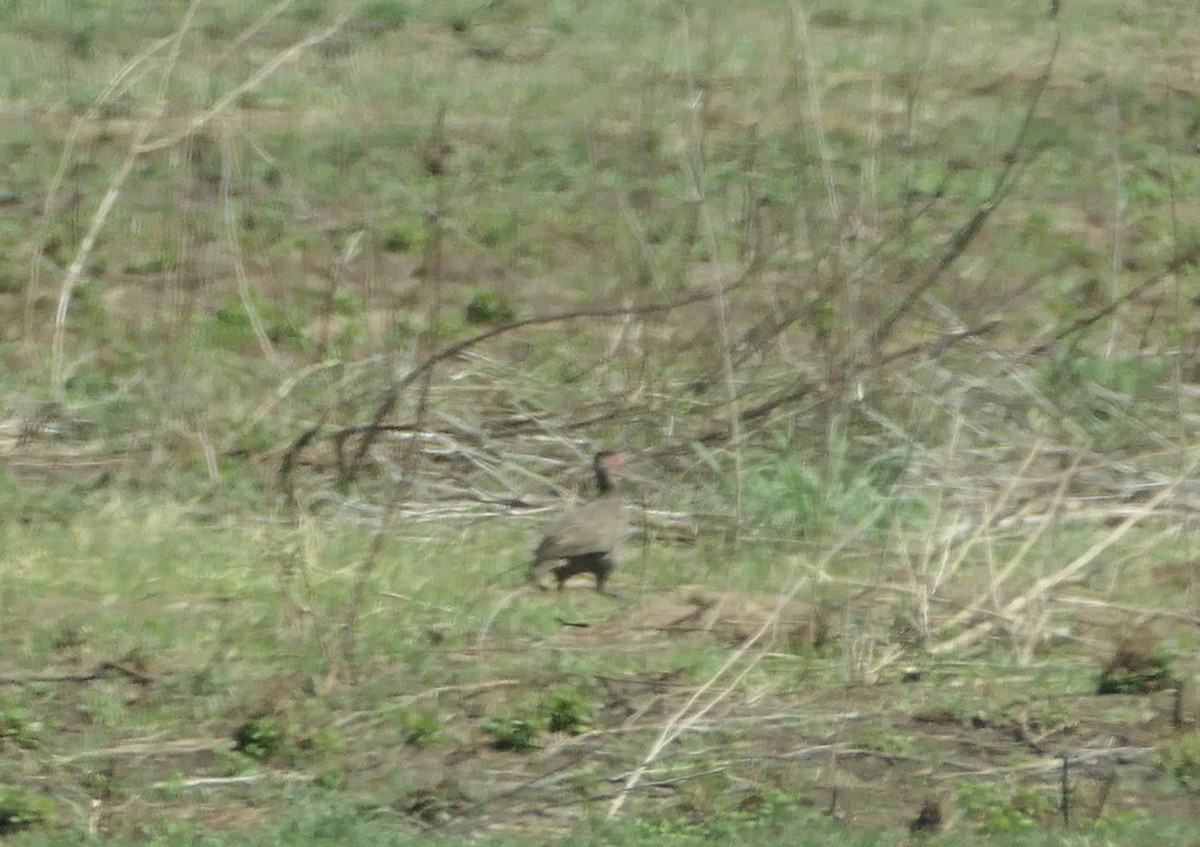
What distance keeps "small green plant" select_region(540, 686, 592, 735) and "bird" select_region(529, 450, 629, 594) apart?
1.63 metres

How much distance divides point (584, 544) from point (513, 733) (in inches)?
76.2

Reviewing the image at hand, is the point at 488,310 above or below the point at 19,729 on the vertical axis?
above

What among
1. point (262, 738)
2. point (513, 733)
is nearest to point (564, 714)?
point (513, 733)

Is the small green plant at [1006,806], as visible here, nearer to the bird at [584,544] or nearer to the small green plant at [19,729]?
the bird at [584,544]

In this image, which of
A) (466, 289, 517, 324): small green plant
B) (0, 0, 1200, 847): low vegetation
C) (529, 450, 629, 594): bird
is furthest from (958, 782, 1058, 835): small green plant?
(466, 289, 517, 324): small green plant

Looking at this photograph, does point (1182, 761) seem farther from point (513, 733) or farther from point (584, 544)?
point (584, 544)

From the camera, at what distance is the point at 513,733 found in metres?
7.66

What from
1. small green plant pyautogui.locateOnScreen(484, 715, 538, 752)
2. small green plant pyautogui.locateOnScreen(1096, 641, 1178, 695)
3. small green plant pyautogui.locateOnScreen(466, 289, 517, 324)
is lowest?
small green plant pyautogui.locateOnScreen(484, 715, 538, 752)

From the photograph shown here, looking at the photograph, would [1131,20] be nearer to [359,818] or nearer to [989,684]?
[989,684]

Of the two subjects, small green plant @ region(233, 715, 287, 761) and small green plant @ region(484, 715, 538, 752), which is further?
small green plant @ region(484, 715, 538, 752)

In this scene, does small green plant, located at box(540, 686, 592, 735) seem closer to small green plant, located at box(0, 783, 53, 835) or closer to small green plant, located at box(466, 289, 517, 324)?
small green plant, located at box(0, 783, 53, 835)

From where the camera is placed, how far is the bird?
9.45 meters

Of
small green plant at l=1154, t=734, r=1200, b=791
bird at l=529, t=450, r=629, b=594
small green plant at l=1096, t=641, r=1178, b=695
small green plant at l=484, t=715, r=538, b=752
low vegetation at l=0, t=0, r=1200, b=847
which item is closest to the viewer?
small green plant at l=1154, t=734, r=1200, b=791

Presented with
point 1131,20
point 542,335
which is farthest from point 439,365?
point 1131,20
